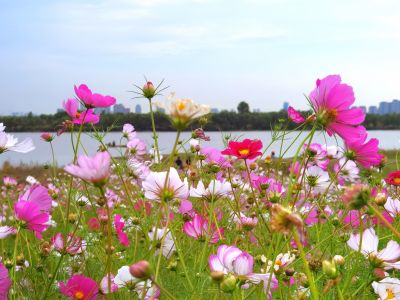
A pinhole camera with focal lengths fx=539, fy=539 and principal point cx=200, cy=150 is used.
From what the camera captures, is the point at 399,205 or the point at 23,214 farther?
the point at 399,205

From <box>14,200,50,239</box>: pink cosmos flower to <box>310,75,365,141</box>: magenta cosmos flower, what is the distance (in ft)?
1.85

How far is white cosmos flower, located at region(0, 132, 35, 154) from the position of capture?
4.06ft

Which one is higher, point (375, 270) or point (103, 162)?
point (103, 162)

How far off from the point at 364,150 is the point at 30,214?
2.28ft

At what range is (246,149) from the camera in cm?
121

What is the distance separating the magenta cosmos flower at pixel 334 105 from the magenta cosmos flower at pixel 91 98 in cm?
46

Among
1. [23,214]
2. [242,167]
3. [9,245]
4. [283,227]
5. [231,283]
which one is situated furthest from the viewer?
[9,245]

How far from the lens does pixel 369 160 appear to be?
1150 mm

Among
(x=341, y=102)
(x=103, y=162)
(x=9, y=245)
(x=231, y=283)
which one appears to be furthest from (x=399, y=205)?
(x=9, y=245)

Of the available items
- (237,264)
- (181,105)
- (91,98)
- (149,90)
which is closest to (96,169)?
(181,105)

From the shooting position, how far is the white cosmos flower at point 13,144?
124cm

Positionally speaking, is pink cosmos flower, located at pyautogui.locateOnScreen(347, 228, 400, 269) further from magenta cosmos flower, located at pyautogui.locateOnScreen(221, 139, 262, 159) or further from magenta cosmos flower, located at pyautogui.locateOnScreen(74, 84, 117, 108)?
magenta cosmos flower, located at pyautogui.locateOnScreen(74, 84, 117, 108)

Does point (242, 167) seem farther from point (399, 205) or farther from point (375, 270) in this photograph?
point (375, 270)

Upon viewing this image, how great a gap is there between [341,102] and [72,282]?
63cm
